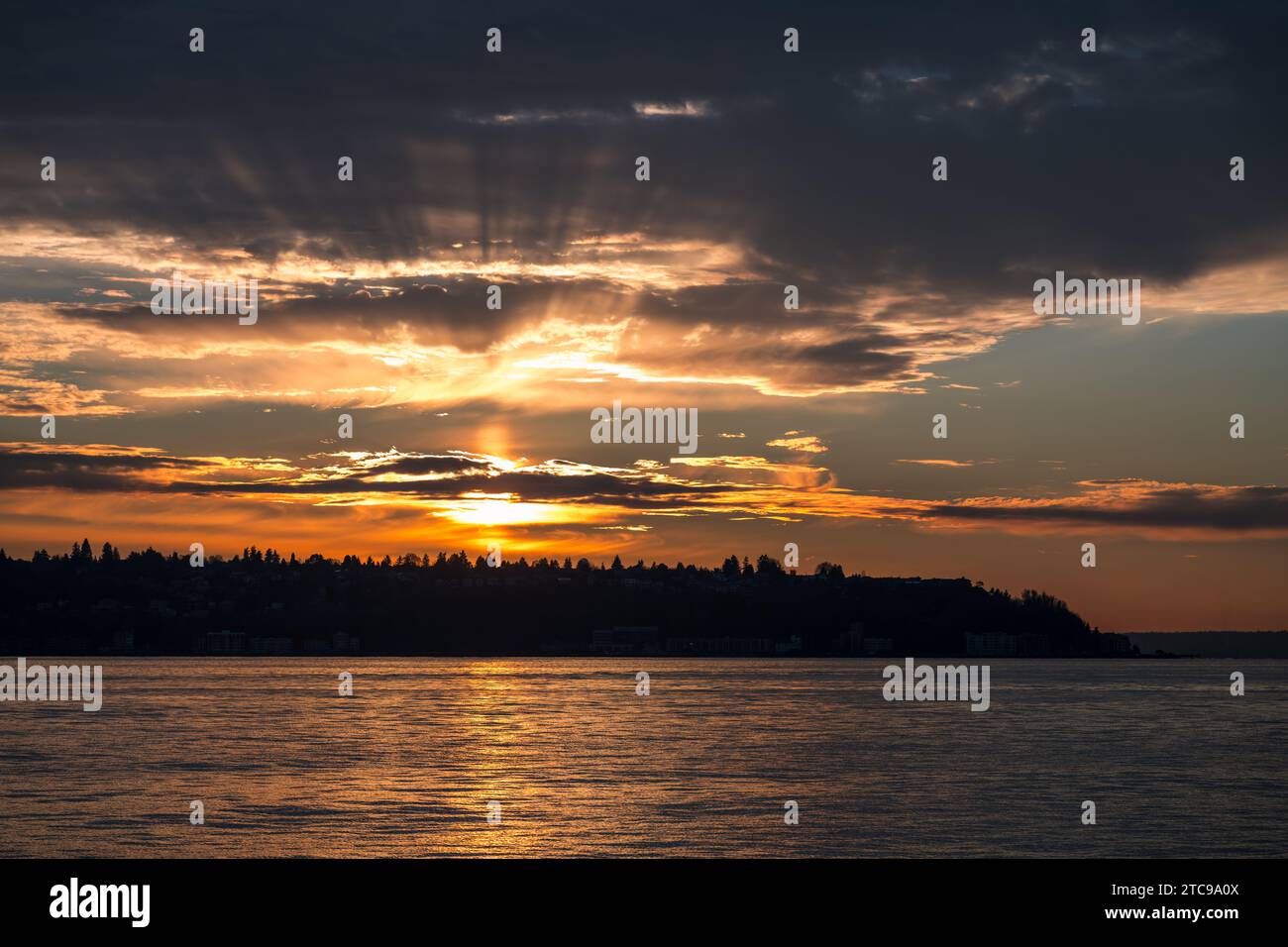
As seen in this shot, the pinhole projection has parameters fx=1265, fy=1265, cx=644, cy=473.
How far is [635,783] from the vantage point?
2434 inches

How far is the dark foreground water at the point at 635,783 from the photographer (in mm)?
44125

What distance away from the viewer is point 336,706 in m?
140

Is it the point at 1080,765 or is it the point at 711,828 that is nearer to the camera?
the point at 711,828

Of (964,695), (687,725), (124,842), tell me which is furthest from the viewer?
(964,695)

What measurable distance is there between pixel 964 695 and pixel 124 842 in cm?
15300

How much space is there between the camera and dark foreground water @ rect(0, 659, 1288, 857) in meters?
44.1

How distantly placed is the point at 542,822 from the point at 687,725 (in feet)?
203

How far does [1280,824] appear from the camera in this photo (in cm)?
5144
